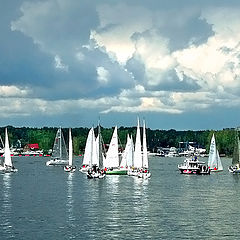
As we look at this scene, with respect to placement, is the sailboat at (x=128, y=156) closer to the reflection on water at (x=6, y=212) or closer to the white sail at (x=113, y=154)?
the white sail at (x=113, y=154)

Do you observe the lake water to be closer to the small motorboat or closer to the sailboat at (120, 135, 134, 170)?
the sailboat at (120, 135, 134, 170)

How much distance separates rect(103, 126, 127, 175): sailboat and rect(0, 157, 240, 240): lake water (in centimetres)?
1866

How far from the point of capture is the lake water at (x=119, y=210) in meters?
77.2

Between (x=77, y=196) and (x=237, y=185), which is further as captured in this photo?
(x=237, y=185)

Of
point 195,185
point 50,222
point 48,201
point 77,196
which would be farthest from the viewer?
point 195,185

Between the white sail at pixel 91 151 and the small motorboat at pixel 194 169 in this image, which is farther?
the small motorboat at pixel 194 169

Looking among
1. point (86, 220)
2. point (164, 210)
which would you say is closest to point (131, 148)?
point (164, 210)

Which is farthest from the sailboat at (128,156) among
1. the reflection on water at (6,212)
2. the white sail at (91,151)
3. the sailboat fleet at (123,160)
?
the reflection on water at (6,212)

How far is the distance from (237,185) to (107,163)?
117 ft

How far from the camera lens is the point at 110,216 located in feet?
294

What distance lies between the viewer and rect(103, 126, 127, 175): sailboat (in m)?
167

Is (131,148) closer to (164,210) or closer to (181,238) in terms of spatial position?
(164,210)

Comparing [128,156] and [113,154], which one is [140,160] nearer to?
[128,156]

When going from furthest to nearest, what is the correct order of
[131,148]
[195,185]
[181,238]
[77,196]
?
[131,148], [195,185], [77,196], [181,238]
